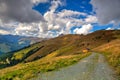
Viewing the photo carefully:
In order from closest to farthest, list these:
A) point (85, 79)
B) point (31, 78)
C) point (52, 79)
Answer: point (85, 79) < point (52, 79) < point (31, 78)

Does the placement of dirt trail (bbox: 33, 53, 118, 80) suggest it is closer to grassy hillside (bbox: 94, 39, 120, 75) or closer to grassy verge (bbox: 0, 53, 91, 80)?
grassy verge (bbox: 0, 53, 91, 80)

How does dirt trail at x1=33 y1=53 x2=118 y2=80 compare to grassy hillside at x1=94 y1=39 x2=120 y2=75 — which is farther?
grassy hillside at x1=94 y1=39 x2=120 y2=75

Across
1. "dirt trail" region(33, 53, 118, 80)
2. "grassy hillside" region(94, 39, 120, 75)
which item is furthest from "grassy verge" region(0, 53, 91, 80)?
"grassy hillside" region(94, 39, 120, 75)

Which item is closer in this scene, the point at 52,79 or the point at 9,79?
the point at 52,79

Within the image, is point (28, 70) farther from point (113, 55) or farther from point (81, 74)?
point (113, 55)

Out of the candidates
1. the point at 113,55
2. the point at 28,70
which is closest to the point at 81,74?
the point at 28,70

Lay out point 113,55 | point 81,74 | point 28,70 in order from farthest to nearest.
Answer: point 113,55 < point 28,70 < point 81,74

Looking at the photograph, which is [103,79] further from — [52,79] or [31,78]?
[31,78]

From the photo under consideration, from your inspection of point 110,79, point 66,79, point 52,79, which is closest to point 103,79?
point 110,79

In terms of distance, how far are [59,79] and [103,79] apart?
17.8 ft

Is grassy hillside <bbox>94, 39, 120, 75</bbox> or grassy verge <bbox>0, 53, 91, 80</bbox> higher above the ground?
grassy hillside <bbox>94, 39, 120, 75</bbox>

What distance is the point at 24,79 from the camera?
27.8 m

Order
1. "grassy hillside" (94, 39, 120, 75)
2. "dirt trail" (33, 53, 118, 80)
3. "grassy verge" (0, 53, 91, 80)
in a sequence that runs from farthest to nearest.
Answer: "grassy hillside" (94, 39, 120, 75) → "grassy verge" (0, 53, 91, 80) → "dirt trail" (33, 53, 118, 80)

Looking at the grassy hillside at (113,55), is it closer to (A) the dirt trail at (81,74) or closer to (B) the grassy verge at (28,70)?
(A) the dirt trail at (81,74)
